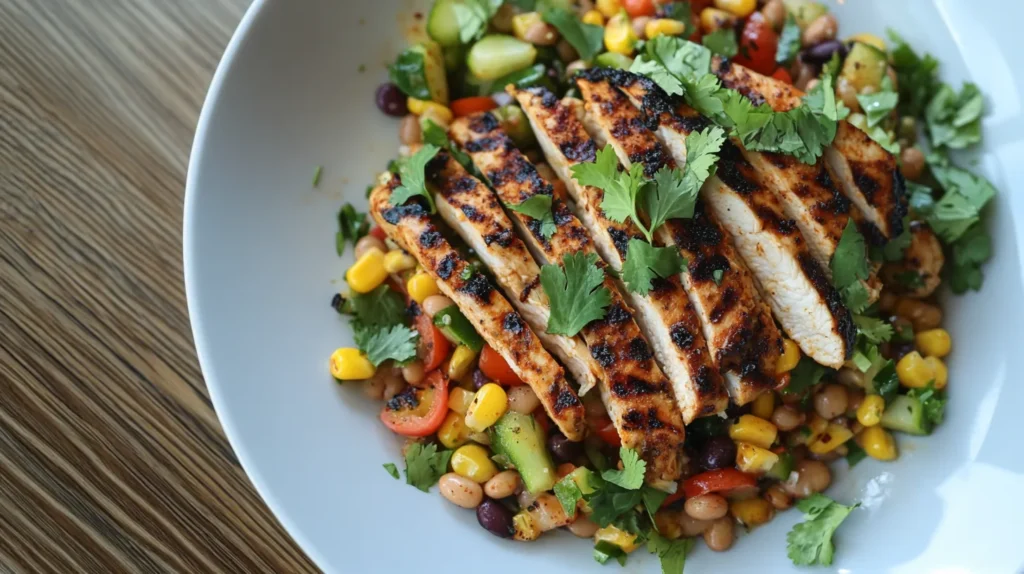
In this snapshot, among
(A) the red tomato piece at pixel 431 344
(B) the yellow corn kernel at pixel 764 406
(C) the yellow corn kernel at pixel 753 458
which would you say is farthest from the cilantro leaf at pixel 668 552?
(A) the red tomato piece at pixel 431 344

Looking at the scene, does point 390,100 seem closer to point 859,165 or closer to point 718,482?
point 859,165

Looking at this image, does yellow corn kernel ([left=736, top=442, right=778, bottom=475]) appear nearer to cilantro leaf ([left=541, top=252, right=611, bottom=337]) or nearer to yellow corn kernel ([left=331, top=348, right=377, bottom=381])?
cilantro leaf ([left=541, top=252, right=611, bottom=337])

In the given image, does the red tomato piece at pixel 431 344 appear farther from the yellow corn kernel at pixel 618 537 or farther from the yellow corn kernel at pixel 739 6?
the yellow corn kernel at pixel 739 6

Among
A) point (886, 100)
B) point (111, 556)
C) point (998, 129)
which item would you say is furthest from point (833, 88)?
point (111, 556)

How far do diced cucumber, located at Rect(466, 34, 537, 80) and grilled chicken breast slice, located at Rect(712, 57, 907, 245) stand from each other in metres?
1.06

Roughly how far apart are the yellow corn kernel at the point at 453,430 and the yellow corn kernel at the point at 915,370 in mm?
2349

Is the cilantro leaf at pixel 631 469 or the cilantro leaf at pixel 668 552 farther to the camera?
the cilantro leaf at pixel 668 552

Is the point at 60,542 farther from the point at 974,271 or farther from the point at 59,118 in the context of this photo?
the point at 974,271

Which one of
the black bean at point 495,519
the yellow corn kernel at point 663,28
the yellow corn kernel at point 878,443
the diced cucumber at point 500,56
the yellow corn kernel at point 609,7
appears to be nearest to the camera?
the black bean at point 495,519

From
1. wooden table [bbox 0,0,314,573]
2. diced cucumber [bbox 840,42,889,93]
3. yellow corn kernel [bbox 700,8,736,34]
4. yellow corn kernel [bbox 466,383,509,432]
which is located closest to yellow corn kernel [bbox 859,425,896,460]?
diced cucumber [bbox 840,42,889,93]

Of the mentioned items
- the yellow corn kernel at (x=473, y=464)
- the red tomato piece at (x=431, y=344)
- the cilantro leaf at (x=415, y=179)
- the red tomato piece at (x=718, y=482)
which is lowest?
the red tomato piece at (x=718, y=482)

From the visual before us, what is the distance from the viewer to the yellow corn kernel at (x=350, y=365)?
3.84 meters

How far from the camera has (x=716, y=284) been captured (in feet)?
11.5

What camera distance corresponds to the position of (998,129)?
3.83 m
